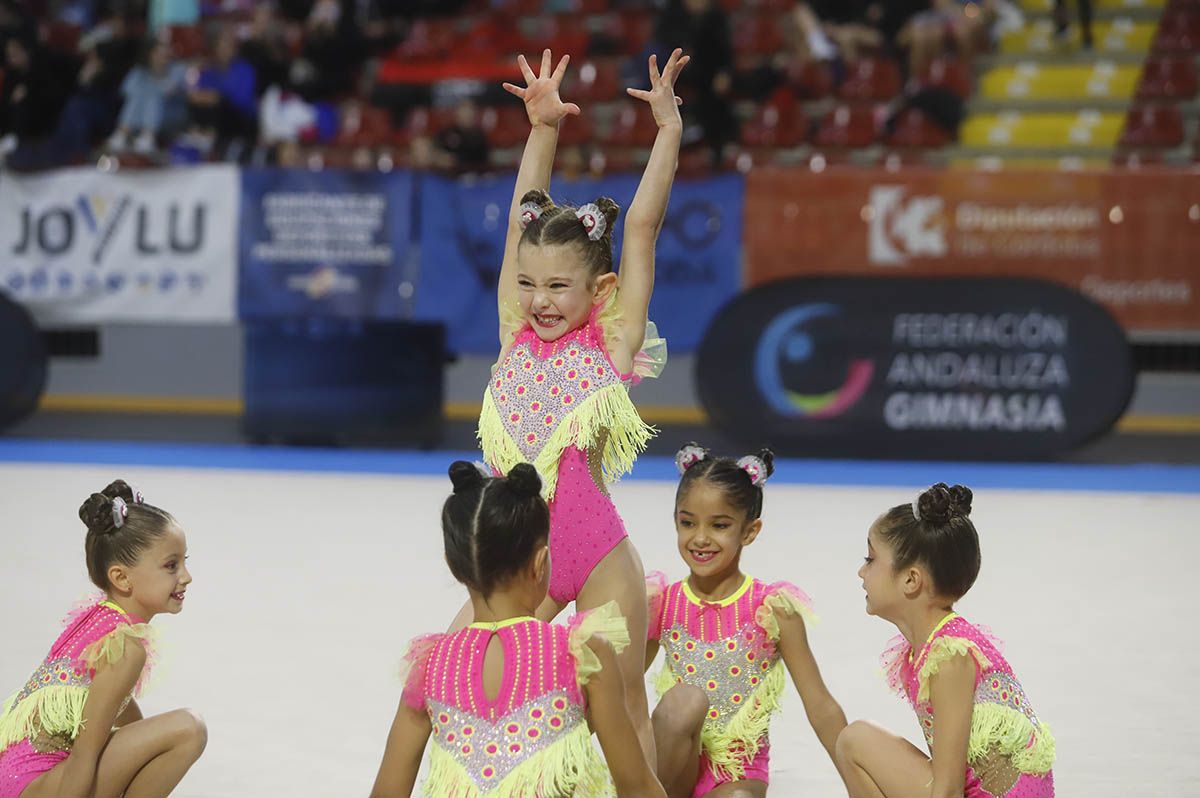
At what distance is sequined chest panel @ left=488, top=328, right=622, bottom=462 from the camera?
11.2 ft

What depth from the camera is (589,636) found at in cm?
274

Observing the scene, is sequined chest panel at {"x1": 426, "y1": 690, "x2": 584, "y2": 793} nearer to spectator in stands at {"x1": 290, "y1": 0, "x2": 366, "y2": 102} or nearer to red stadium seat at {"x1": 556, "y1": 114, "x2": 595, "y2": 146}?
red stadium seat at {"x1": 556, "y1": 114, "x2": 595, "y2": 146}

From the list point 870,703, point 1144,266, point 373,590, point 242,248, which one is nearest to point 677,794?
point 870,703

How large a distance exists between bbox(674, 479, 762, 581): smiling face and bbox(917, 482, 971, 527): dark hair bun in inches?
20.8

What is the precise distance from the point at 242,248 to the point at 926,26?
565cm

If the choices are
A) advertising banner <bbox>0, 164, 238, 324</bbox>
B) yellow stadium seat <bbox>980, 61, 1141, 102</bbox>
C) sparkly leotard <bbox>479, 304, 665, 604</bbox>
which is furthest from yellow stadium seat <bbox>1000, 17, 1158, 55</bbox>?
sparkly leotard <bbox>479, 304, 665, 604</bbox>

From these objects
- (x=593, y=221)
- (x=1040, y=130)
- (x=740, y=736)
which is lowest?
(x=740, y=736)

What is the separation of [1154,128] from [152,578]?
33.8ft

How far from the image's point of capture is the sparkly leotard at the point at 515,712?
107 inches

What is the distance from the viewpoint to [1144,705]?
14.4 ft

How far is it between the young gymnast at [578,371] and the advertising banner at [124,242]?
7.62 meters

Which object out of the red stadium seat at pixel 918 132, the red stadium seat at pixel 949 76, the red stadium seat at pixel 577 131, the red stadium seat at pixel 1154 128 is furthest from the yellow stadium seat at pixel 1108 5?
the red stadium seat at pixel 577 131

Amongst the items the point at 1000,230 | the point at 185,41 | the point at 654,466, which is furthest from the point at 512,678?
the point at 185,41

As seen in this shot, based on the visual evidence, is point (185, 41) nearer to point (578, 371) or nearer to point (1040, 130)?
point (1040, 130)
